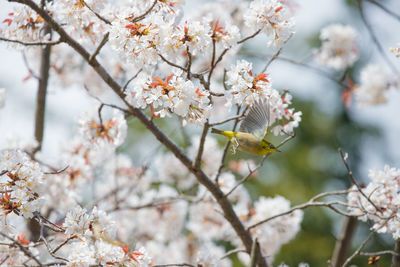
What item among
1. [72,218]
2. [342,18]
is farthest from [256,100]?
[342,18]

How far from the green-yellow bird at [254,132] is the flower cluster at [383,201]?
52cm

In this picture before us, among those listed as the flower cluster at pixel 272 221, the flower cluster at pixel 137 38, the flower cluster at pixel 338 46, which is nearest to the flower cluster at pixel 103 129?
the flower cluster at pixel 137 38

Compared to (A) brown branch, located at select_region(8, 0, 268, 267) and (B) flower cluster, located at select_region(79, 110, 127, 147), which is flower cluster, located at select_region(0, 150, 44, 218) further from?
(B) flower cluster, located at select_region(79, 110, 127, 147)

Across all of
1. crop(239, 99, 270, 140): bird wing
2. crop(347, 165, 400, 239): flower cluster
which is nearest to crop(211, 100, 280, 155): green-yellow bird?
crop(239, 99, 270, 140): bird wing

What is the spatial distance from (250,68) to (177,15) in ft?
1.42

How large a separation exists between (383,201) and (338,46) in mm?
2381

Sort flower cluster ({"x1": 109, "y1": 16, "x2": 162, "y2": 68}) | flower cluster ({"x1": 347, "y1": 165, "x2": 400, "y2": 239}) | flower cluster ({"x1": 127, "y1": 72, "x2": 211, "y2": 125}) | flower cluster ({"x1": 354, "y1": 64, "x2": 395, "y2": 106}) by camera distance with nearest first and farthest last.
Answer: flower cluster ({"x1": 127, "y1": 72, "x2": 211, "y2": 125})
flower cluster ({"x1": 109, "y1": 16, "x2": 162, "y2": 68})
flower cluster ({"x1": 347, "y1": 165, "x2": 400, "y2": 239})
flower cluster ({"x1": 354, "y1": 64, "x2": 395, "y2": 106})

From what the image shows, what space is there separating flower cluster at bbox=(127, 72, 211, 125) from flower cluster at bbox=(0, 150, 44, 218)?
0.54 m

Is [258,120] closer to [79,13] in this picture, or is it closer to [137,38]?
[137,38]

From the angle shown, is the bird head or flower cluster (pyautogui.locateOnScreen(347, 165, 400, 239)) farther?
flower cluster (pyautogui.locateOnScreen(347, 165, 400, 239))

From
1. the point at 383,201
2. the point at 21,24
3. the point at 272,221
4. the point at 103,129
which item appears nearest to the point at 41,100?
the point at 103,129

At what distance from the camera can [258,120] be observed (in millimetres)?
1656

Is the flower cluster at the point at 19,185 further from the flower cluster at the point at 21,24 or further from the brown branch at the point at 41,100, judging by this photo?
the brown branch at the point at 41,100

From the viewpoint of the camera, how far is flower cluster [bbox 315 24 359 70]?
12.8 feet
